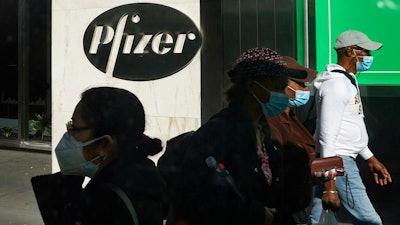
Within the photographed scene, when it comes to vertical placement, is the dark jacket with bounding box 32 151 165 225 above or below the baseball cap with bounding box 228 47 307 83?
below

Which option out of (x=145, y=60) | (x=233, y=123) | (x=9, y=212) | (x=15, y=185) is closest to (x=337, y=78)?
(x=233, y=123)

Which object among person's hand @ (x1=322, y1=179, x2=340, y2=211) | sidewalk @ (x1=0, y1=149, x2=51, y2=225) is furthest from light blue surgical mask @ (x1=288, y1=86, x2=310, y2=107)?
sidewalk @ (x1=0, y1=149, x2=51, y2=225)

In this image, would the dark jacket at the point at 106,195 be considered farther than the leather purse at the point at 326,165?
No

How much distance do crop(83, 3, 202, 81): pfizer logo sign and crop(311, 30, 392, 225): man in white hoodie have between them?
228cm

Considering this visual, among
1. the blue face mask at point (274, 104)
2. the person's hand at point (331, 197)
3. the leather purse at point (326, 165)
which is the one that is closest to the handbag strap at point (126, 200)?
the blue face mask at point (274, 104)

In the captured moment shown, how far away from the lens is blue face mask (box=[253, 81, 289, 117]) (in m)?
2.31

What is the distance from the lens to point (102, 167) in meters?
1.94

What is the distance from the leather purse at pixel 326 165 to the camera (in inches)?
109

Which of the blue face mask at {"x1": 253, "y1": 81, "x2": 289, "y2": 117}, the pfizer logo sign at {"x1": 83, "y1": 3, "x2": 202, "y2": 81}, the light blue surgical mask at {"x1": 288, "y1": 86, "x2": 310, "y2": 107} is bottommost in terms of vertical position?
the blue face mask at {"x1": 253, "y1": 81, "x2": 289, "y2": 117}

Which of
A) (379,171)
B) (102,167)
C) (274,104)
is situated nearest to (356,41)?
(379,171)

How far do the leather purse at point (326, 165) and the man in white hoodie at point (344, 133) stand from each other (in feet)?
0.90

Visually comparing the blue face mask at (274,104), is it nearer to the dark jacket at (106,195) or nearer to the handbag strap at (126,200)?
the dark jacket at (106,195)

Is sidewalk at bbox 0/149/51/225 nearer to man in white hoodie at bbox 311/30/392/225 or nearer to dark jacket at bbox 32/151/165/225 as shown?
man in white hoodie at bbox 311/30/392/225

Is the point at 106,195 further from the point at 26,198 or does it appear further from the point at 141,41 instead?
the point at 26,198
